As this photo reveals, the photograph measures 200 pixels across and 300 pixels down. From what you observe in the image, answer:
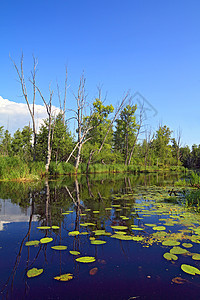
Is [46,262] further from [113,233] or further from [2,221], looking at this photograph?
[2,221]

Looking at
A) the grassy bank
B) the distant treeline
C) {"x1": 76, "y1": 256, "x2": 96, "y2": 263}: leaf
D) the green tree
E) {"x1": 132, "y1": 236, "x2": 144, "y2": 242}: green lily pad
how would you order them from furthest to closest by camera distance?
1. the green tree
2. the distant treeline
3. the grassy bank
4. {"x1": 132, "y1": 236, "x2": 144, "y2": 242}: green lily pad
5. {"x1": 76, "y1": 256, "x2": 96, "y2": 263}: leaf

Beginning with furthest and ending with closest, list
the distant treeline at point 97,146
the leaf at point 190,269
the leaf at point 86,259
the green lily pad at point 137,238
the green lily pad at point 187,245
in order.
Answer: the distant treeline at point 97,146 → the green lily pad at point 137,238 → the green lily pad at point 187,245 → the leaf at point 86,259 → the leaf at point 190,269

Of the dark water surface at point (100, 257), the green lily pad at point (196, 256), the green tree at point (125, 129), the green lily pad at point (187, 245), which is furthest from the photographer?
the green tree at point (125, 129)

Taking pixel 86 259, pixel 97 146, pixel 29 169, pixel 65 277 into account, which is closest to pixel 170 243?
pixel 86 259

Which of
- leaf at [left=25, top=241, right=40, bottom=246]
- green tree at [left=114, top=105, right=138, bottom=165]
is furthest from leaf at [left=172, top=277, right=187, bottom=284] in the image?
green tree at [left=114, top=105, right=138, bottom=165]

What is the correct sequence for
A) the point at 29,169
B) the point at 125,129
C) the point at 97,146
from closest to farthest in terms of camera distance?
the point at 29,169, the point at 97,146, the point at 125,129

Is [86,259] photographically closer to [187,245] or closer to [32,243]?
[32,243]

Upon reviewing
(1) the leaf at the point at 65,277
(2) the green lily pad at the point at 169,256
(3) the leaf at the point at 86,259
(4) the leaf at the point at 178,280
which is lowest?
(1) the leaf at the point at 65,277

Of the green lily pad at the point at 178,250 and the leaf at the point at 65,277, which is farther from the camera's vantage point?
the green lily pad at the point at 178,250

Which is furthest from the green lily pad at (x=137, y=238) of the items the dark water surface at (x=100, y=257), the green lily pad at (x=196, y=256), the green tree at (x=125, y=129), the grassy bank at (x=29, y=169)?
the green tree at (x=125, y=129)

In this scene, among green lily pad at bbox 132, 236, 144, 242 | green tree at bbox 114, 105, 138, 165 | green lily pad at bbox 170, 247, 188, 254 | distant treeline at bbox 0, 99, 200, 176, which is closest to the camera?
green lily pad at bbox 170, 247, 188, 254

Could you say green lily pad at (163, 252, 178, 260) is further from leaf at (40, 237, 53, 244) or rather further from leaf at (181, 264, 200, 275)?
leaf at (40, 237, 53, 244)

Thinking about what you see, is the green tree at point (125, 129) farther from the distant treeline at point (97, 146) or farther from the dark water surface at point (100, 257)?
the dark water surface at point (100, 257)

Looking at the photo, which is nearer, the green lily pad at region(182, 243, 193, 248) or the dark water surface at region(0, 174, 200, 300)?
the dark water surface at region(0, 174, 200, 300)
